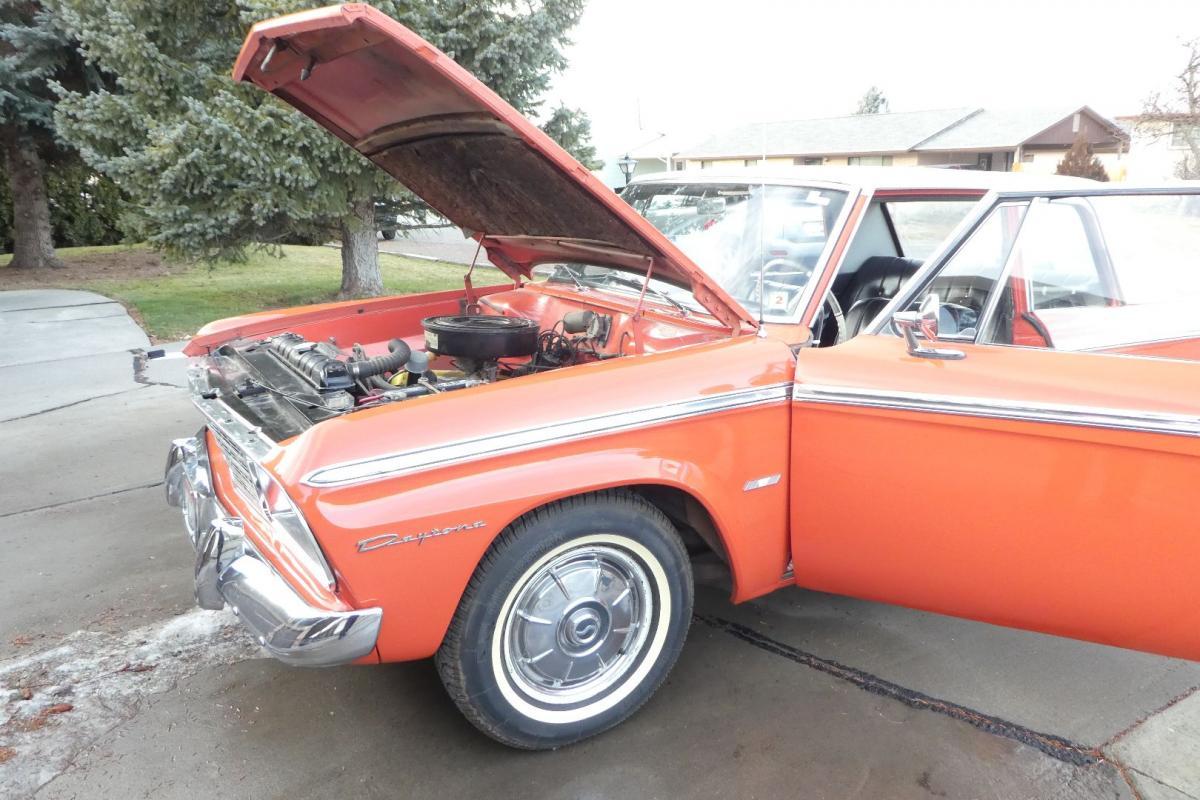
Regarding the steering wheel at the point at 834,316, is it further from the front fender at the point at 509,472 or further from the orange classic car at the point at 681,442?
the front fender at the point at 509,472

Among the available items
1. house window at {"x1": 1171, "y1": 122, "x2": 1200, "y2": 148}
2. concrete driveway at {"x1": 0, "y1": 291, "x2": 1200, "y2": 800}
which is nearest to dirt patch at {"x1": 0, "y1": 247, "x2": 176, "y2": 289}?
concrete driveway at {"x1": 0, "y1": 291, "x2": 1200, "y2": 800}

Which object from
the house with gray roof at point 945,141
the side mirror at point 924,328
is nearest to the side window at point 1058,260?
the side mirror at point 924,328

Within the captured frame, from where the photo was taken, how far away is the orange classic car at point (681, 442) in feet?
7.16

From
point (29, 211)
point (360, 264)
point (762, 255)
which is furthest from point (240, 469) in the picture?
point (29, 211)

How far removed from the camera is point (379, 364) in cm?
295

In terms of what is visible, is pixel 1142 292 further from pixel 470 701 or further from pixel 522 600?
pixel 470 701

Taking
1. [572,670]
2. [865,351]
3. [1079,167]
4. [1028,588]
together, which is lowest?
[572,670]

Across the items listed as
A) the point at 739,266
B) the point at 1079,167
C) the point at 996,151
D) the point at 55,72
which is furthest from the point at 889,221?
the point at 996,151

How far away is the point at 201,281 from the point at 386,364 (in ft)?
39.8

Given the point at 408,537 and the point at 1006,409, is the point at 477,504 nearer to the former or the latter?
the point at 408,537

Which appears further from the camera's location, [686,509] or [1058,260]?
[1058,260]

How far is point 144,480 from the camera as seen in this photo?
16.1 ft

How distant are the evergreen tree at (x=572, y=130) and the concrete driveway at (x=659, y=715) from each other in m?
7.95

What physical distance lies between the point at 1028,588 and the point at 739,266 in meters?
1.45
